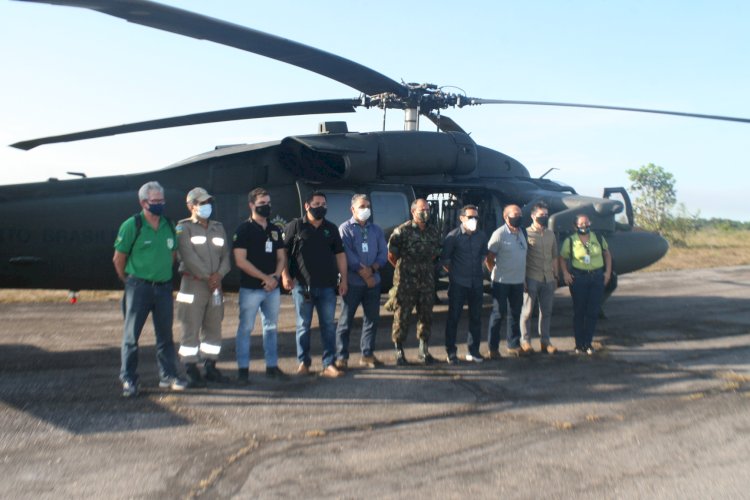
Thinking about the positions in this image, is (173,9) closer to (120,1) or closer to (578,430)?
(120,1)

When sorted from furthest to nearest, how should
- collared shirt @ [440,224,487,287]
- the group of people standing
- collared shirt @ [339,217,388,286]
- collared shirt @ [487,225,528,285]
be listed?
collared shirt @ [487,225,528,285] < collared shirt @ [440,224,487,287] < collared shirt @ [339,217,388,286] < the group of people standing

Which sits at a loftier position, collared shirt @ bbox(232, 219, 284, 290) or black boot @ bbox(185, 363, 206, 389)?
collared shirt @ bbox(232, 219, 284, 290)

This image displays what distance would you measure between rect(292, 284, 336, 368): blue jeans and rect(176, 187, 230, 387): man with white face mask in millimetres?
827

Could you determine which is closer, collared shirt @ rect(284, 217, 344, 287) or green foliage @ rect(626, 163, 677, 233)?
collared shirt @ rect(284, 217, 344, 287)

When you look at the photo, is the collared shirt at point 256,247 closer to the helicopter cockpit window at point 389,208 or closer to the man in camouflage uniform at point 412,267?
the man in camouflage uniform at point 412,267

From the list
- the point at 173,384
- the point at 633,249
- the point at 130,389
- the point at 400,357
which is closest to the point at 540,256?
the point at 400,357

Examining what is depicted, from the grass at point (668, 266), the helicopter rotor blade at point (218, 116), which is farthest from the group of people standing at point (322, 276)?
the grass at point (668, 266)

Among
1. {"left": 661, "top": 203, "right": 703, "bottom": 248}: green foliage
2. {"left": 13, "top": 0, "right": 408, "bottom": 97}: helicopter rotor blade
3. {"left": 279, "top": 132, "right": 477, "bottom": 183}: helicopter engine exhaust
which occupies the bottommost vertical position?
{"left": 661, "top": 203, "right": 703, "bottom": 248}: green foliage

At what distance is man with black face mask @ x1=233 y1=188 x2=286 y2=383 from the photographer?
6.57m

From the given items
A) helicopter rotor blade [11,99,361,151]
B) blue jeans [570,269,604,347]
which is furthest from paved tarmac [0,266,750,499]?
helicopter rotor blade [11,99,361,151]

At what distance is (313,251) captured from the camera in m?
6.84

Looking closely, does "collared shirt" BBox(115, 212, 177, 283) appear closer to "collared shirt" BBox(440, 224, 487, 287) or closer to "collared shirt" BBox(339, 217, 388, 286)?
"collared shirt" BBox(339, 217, 388, 286)

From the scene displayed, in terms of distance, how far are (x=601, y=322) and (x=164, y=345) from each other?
709 centimetres

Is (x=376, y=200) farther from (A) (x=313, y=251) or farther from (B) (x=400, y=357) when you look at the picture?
(A) (x=313, y=251)
